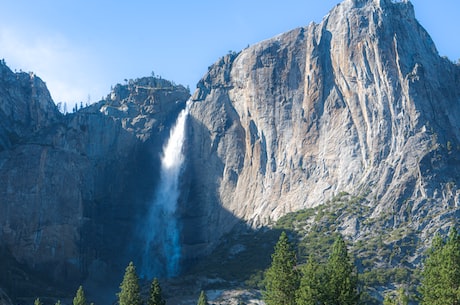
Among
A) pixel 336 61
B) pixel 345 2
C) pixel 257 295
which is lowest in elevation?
pixel 257 295

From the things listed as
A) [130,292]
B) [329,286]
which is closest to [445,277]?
[329,286]

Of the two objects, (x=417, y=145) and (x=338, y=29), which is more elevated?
(x=338, y=29)

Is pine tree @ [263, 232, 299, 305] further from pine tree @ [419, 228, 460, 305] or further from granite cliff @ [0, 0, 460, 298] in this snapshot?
granite cliff @ [0, 0, 460, 298]

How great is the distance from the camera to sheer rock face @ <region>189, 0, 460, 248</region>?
98.2 metres

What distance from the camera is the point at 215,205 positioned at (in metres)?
118

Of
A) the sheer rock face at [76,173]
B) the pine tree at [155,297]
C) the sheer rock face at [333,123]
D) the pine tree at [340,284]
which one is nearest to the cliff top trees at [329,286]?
the pine tree at [340,284]

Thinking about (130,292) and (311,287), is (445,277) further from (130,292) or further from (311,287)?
(130,292)

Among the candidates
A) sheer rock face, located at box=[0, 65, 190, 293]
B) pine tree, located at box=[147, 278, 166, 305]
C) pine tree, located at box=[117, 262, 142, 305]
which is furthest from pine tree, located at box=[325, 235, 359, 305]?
sheer rock face, located at box=[0, 65, 190, 293]

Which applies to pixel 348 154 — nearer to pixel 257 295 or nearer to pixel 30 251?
pixel 257 295

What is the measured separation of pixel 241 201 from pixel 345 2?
37.3 m

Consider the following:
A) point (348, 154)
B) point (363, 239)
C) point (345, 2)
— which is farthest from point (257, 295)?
point (345, 2)

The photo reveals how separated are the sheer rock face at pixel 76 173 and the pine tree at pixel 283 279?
185 ft

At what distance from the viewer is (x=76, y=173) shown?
385ft

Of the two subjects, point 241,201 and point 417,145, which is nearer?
point 417,145
